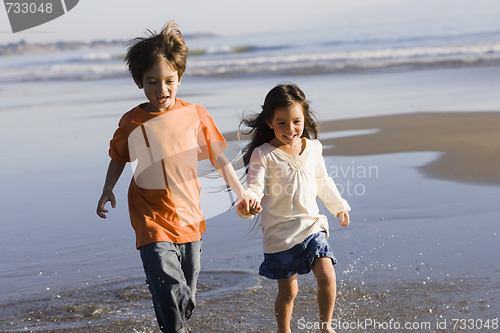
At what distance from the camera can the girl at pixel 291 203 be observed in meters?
3.54

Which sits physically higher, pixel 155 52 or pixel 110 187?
pixel 155 52

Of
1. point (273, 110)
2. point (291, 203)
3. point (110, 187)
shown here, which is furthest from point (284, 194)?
point (110, 187)

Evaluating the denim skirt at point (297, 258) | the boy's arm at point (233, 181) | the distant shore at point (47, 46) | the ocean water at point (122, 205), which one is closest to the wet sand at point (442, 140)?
the ocean water at point (122, 205)

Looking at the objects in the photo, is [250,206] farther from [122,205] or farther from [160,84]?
[122,205]

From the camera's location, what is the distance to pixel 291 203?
3.58 m

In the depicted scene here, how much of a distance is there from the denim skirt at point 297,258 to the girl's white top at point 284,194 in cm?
3

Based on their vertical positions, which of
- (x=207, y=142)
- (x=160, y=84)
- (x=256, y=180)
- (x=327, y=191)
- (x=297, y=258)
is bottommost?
(x=297, y=258)

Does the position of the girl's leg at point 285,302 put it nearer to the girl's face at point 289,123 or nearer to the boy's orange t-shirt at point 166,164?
the boy's orange t-shirt at point 166,164

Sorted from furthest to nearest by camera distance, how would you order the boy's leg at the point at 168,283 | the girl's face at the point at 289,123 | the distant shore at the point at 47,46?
the distant shore at the point at 47,46 → the girl's face at the point at 289,123 → the boy's leg at the point at 168,283

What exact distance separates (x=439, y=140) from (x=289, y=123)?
19.4ft

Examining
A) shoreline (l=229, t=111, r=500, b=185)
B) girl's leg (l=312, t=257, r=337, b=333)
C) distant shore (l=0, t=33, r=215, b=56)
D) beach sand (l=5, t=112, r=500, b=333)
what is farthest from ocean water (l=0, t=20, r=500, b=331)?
distant shore (l=0, t=33, r=215, b=56)

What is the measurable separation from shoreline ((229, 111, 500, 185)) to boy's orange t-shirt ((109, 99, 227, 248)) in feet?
13.1

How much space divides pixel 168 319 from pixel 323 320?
2.51 ft

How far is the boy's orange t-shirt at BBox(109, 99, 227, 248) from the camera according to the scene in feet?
11.0
